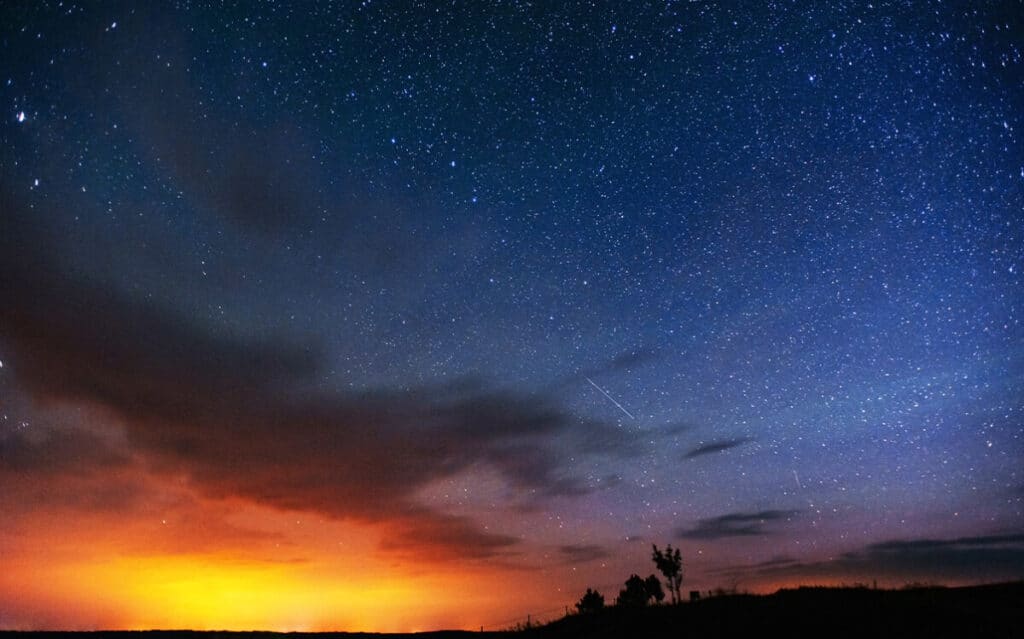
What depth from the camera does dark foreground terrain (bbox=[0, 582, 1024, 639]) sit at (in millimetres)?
20594

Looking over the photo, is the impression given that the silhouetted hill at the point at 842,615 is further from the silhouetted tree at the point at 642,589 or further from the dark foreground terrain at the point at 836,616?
the silhouetted tree at the point at 642,589

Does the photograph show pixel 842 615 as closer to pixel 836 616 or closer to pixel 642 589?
pixel 836 616

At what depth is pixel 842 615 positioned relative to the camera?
2173 cm

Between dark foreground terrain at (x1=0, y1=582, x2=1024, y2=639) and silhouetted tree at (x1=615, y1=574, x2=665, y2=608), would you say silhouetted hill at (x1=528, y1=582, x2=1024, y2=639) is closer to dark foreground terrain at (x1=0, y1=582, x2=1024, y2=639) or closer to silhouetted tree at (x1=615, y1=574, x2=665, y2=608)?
dark foreground terrain at (x1=0, y1=582, x2=1024, y2=639)

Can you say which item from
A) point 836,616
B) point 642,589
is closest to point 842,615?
point 836,616

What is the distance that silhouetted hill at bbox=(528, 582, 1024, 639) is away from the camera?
20.6 meters

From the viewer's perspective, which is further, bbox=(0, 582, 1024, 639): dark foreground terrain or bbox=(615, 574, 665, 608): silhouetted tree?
bbox=(615, 574, 665, 608): silhouetted tree

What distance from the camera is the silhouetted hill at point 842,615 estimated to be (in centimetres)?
2058

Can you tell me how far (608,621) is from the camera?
95.5ft

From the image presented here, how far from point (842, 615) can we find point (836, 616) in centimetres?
20

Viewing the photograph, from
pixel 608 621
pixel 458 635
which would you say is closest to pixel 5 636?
pixel 458 635

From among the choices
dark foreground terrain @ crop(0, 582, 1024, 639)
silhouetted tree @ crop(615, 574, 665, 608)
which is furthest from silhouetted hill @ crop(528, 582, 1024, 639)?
silhouetted tree @ crop(615, 574, 665, 608)

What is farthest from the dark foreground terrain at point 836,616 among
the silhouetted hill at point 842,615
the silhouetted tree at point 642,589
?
the silhouetted tree at point 642,589

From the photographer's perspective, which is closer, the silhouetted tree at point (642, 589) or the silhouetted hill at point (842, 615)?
the silhouetted hill at point (842, 615)
